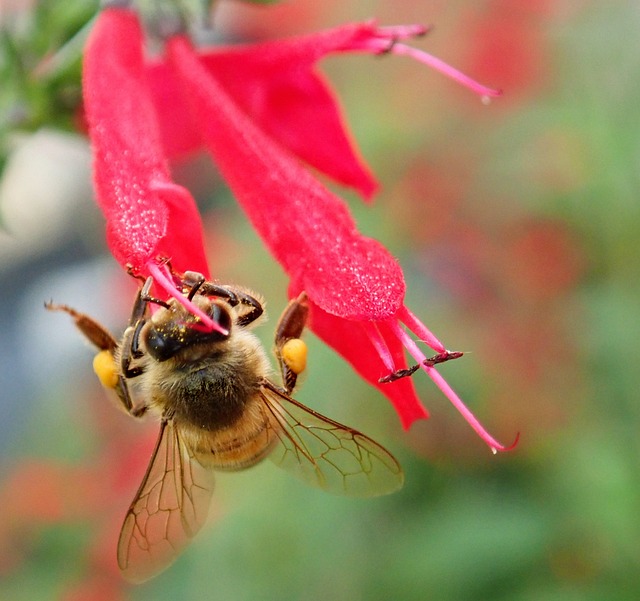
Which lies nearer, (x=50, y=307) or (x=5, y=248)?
(x=50, y=307)

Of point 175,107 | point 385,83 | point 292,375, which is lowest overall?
point 385,83

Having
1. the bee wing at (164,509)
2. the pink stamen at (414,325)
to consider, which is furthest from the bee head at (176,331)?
the pink stamen at (414,325)

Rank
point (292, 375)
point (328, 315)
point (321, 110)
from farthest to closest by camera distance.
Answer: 1. point (321, 110)
2. point (292, 375)
3. point (328, 315)

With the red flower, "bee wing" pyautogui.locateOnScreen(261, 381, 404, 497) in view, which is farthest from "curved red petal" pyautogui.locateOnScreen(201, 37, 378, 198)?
"bee wing" pyautogui.locateOnScreen(261, 381, 404, 497)

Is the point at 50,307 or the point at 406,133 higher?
the point at 50,307

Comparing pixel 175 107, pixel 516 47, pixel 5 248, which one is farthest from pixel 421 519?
pixel 5 248

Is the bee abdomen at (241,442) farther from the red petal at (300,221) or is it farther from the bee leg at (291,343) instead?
Result: the red petal at (300,221)

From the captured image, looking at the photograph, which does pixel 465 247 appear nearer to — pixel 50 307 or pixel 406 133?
pixel 406 133

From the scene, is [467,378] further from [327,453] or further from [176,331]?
[176,331]
